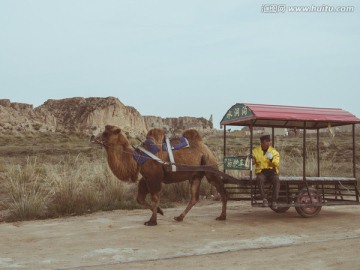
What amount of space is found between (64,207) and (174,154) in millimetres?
3354

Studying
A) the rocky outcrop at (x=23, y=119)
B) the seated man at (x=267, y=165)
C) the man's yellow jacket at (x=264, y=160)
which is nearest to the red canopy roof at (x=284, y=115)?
the seated man at (x=267, y=165)

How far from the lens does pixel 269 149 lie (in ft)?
31.1

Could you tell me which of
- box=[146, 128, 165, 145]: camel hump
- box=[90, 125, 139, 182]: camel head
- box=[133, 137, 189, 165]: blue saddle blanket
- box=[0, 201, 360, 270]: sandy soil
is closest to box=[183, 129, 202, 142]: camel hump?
box=[133, 137, 189, 165]: blue saddle blanket

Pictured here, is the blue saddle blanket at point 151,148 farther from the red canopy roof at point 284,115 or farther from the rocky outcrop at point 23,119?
the rocky outcrop at point 23,119

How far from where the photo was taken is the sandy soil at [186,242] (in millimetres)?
6160

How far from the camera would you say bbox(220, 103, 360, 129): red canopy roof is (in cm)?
925

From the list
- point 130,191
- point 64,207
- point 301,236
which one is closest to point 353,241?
point 301,236

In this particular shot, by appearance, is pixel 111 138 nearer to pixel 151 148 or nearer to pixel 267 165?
pixel 151 148

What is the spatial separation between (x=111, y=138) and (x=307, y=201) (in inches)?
171

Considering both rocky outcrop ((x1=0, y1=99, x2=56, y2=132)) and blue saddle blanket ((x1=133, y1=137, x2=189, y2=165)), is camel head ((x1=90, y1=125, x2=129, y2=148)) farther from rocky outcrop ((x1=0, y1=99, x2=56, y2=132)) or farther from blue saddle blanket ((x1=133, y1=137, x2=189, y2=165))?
rocky outcrop ((x1=0, y1=99, x2=56, y2=132))

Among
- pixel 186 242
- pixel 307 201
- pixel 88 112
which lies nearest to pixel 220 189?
pixel 307 201

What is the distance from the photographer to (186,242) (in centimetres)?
741

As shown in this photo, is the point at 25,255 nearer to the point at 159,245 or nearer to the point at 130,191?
the point at 159,245

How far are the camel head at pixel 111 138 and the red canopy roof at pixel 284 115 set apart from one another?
98.2 inches
